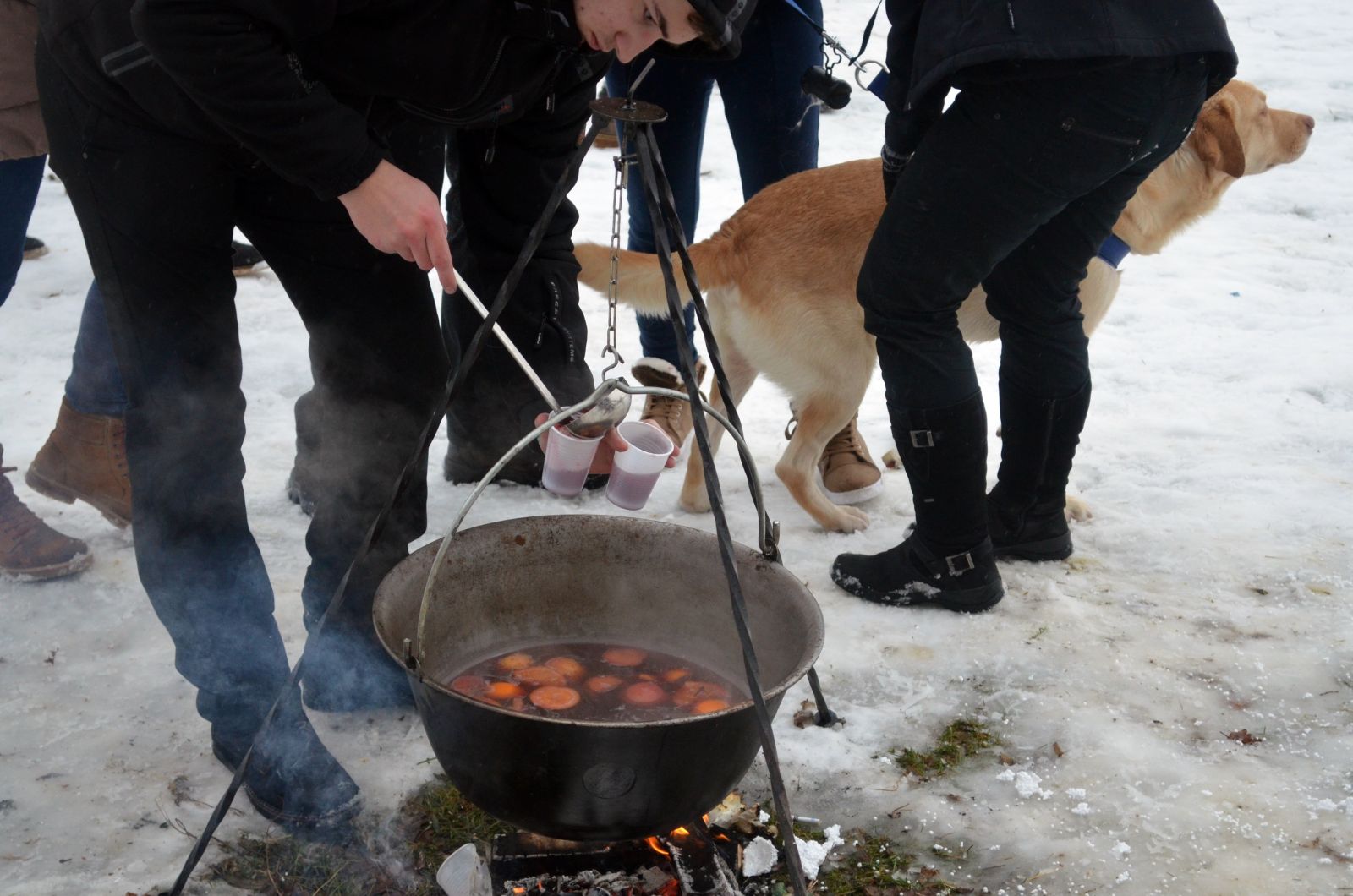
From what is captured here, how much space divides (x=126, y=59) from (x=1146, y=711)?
8.97ft

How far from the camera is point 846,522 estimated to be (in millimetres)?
3754

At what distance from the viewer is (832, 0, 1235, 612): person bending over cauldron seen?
248cm

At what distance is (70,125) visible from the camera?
6.34 ft

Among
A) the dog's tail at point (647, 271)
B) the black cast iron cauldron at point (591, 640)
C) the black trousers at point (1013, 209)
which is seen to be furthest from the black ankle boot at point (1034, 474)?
the black cast iron cauldron at point (591, 640)

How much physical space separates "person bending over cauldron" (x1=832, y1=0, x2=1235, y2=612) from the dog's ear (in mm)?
764

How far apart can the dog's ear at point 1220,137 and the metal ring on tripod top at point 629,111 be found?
7.67 feet

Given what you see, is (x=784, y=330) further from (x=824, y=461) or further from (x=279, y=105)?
(x=279, y=105)

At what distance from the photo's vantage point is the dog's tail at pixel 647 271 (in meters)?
3.51

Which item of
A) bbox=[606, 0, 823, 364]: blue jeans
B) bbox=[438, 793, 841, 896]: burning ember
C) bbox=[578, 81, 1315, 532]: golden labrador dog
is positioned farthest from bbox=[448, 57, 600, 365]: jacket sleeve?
bbox=[438, 793, 841, 896]: burning ember

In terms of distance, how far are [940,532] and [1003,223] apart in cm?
95

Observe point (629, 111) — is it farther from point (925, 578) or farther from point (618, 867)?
point (925, 578)

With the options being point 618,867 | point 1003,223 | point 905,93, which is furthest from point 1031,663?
point 905,93

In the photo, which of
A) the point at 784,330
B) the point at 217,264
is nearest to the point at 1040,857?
the point at 784,330

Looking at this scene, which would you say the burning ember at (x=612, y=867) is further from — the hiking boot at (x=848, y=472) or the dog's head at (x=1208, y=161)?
the dog's head at (x=1208, y=161)
